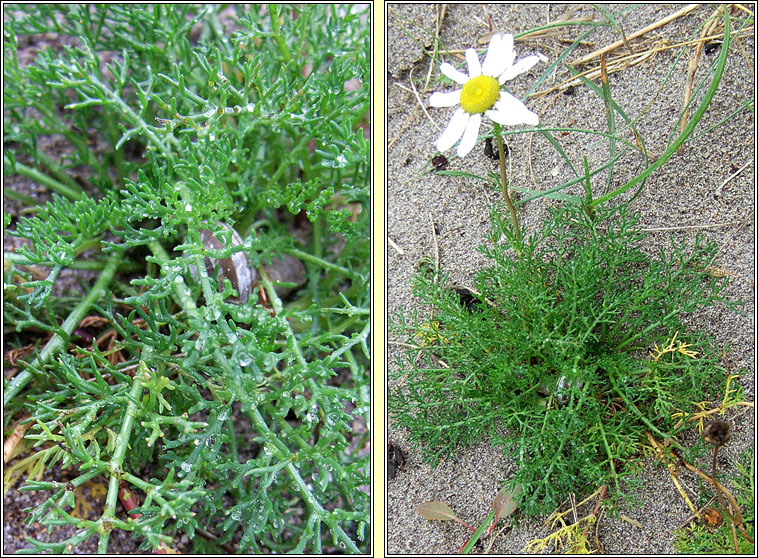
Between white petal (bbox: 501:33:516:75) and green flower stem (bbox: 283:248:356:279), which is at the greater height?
white petal (bbox: 501:33:516:75)

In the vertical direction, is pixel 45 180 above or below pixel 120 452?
above

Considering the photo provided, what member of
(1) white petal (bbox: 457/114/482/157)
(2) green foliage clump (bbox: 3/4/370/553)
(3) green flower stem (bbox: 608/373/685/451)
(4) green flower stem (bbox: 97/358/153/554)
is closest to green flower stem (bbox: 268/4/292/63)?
(2) green foliage clump (bbox: 3/4/370/553)

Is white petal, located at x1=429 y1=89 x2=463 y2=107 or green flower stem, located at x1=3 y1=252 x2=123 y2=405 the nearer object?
white petal, located at x1=429 y1=89 x2=463 y2=107

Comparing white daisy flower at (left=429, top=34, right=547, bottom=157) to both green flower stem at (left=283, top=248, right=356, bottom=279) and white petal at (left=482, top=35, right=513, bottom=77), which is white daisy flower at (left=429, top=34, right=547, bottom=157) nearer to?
white petal at (left=482, top=35, right=513, bottom=77)

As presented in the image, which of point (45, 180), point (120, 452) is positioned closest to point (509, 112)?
point (120, 452)

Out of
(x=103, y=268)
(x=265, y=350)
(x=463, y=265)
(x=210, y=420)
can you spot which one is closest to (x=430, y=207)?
(x=463, y=265)

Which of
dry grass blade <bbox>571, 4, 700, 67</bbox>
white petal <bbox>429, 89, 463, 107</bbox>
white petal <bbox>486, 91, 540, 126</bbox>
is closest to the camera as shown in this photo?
white petal <bbox>486, 91, 540, 126</bbox>

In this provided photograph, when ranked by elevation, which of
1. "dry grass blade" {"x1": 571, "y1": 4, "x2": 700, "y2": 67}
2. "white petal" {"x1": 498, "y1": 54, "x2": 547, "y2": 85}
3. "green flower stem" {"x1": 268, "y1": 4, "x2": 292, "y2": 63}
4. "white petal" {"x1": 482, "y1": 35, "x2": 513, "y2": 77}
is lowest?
"white petal" {"x1": 498, "y1": 54, "x2": 547, "y2": 85}

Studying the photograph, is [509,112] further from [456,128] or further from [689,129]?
[689,129]
